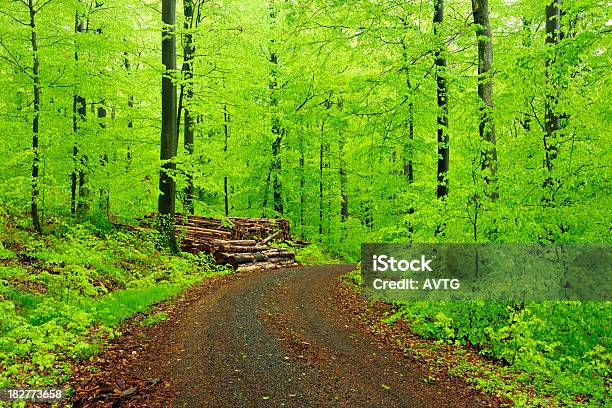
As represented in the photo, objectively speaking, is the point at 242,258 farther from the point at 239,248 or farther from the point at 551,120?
the point at 551,120

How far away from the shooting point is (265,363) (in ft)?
22.5

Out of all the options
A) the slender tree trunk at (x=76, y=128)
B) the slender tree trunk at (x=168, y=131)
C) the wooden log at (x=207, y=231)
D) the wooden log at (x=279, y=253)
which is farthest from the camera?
the wooden log at (x=279, y=253)

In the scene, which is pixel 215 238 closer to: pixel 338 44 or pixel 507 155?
pixel 338 44

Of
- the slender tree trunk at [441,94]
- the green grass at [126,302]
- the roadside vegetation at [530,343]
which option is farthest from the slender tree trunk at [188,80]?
the roadside vegetation at [530,343]

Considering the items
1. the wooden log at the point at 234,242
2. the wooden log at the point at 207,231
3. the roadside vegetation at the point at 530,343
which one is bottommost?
the roadside vegetation at the point at 530,343

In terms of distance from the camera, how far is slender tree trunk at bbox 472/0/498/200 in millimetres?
9023

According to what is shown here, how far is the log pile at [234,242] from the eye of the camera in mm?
16500

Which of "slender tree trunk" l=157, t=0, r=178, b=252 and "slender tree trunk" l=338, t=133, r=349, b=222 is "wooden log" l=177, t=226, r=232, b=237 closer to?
"slender tree trunk" l=157, t=0, r=178, b=252

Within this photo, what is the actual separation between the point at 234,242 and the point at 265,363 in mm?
10881

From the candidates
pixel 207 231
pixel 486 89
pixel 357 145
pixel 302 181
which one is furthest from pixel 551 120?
pixel 302 181

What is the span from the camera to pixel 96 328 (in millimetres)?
7906

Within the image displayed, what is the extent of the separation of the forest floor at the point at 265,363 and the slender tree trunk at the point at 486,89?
13.1ft

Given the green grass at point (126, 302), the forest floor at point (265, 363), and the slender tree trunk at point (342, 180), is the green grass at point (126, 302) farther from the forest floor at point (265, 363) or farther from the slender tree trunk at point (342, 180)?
the slender tree trunk at point (342, 180)

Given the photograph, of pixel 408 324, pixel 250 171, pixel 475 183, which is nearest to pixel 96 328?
pixel 408 324
